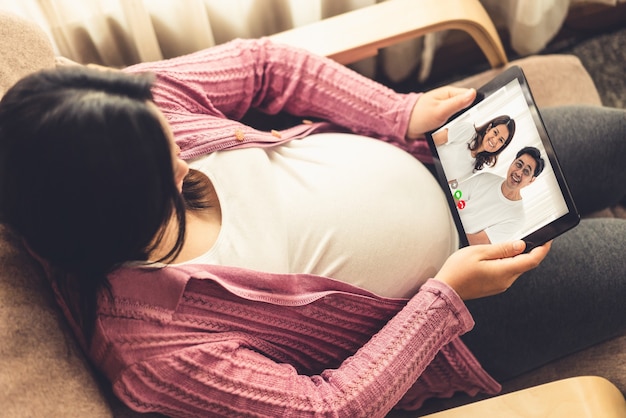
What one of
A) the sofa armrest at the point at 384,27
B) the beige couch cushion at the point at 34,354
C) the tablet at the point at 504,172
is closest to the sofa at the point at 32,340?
the beige couch cushion at the point at 34,354

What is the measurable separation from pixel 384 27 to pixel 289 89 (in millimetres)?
229

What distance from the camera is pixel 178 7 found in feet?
3.95

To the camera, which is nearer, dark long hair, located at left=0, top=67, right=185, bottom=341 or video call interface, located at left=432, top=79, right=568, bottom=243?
dark long hair, located at left=0, top=67, right=185, bottom=341

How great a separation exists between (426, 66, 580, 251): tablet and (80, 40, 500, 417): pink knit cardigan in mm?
126

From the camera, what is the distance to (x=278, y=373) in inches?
29.2

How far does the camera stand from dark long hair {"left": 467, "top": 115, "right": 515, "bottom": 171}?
0.85 m

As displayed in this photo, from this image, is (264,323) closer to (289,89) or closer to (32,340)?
(32,340)

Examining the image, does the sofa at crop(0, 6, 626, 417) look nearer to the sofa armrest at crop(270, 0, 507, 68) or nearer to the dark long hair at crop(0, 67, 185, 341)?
the dark long hair at crop(0, 67, 185, 341)

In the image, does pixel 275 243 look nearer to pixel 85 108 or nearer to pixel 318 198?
pixel 318 198

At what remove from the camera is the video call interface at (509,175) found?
2.65 ft

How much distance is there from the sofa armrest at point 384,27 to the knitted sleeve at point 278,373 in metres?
0.50

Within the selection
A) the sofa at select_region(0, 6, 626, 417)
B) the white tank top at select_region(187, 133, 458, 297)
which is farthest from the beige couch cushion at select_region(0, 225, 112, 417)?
the white tank top at select_region(187, 133, 458, 297)

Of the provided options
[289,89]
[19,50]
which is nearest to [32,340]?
[19,50]

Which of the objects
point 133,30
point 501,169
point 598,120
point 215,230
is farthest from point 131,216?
point 598,120
